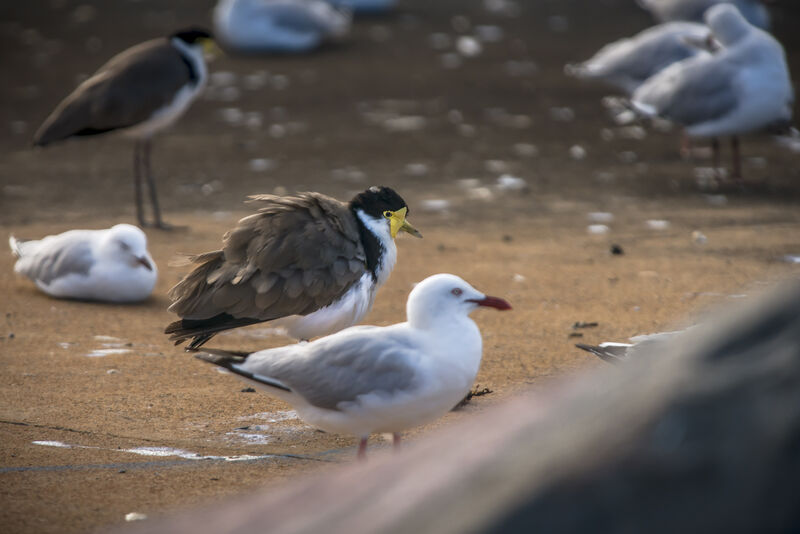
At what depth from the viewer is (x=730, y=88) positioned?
967 cm

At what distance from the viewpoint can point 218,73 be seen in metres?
14.8

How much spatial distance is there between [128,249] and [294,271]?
2.06 m

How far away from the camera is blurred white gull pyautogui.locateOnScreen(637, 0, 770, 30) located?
12750mm

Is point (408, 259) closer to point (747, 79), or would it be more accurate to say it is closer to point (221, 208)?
point (221, 208)

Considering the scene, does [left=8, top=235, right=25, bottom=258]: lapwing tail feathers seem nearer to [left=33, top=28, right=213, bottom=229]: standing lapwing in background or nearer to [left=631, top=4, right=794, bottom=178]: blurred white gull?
[left=33, top=28, right=213, bottom=229]: standing lapwing in background

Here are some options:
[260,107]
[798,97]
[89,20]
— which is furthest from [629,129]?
[89,20]

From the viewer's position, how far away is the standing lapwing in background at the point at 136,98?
8484 mm

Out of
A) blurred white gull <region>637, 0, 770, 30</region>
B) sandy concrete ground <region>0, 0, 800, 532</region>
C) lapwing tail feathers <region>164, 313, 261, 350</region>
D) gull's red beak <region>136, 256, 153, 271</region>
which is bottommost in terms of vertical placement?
sandy concrete ground <region>0, 0, 800, 532</region>

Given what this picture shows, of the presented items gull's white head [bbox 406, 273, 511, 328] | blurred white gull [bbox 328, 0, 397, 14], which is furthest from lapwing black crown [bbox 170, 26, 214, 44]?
blurred white gull [bbox 328, 0, 397, 14]

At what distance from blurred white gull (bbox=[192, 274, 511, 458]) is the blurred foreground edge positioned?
1.59 meters

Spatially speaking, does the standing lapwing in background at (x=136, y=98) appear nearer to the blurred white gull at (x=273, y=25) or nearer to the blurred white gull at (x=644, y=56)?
the blurred white gull at (x=644, y=56)

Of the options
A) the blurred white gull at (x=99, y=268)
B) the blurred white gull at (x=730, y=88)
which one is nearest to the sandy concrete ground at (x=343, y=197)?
the blurred white gull at (x=99, y=268)

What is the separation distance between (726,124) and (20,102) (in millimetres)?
8500

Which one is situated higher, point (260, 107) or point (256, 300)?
point (256, 300)
